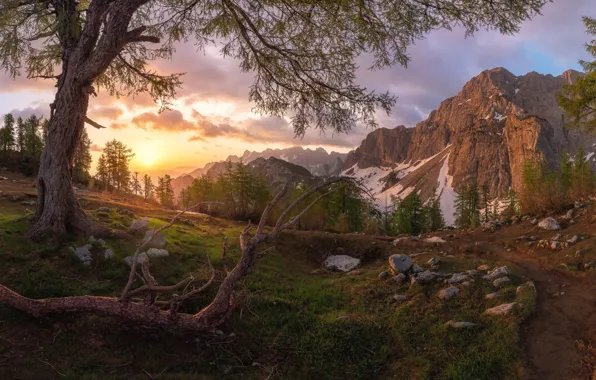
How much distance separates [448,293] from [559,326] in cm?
222

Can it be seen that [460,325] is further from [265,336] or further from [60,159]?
[60,159]

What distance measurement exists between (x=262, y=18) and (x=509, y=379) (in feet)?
32.5

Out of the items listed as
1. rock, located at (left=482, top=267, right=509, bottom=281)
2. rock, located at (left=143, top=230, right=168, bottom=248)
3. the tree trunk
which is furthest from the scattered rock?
rock, located at (left=482, top=267, right=509, bottom=281)

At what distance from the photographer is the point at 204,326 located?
242 inches

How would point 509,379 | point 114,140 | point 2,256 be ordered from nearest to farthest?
point 509,379 → point 2,256 → point 114,140

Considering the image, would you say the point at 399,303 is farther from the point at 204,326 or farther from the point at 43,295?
the point at 43,295

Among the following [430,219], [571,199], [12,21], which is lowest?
[430,219]

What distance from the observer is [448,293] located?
840 centimetres

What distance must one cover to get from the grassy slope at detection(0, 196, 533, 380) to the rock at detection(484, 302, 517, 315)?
246 millimetres

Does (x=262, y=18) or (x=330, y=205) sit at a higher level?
(x=262, y=18)

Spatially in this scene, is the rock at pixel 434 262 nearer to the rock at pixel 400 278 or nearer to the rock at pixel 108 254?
the rock at pixel 400 278

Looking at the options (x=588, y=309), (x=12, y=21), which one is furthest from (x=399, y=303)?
(x=12, y=21)

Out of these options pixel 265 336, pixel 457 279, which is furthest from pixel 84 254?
pixel 457 279

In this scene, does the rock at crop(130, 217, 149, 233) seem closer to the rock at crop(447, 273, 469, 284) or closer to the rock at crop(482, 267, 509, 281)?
the rock at crop(447, 273, 469, 284)
